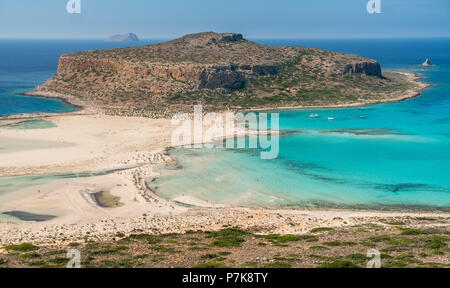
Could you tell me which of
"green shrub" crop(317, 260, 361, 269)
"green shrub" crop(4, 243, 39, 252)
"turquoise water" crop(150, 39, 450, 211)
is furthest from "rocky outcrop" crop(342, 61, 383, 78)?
"green shrub" crop(4, 243, 39, 252)

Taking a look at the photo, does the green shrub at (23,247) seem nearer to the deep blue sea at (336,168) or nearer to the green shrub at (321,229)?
the deep blue sea at (336,168)

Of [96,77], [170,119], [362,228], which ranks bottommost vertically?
[362,228]

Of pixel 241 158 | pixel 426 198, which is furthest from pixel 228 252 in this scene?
pixel 241 158

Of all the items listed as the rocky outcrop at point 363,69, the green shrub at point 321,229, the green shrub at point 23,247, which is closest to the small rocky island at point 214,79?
the rocky outcrop at point 363,69

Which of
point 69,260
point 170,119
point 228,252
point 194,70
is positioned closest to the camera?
point 69,260

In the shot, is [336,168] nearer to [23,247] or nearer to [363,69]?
[23,247]

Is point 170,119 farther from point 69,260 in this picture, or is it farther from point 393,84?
point 393,84

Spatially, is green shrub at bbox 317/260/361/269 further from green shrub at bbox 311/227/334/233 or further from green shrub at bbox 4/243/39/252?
green shrub at bbox 4/243/39/252

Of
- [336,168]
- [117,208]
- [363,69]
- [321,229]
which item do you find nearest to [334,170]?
[336,168]
